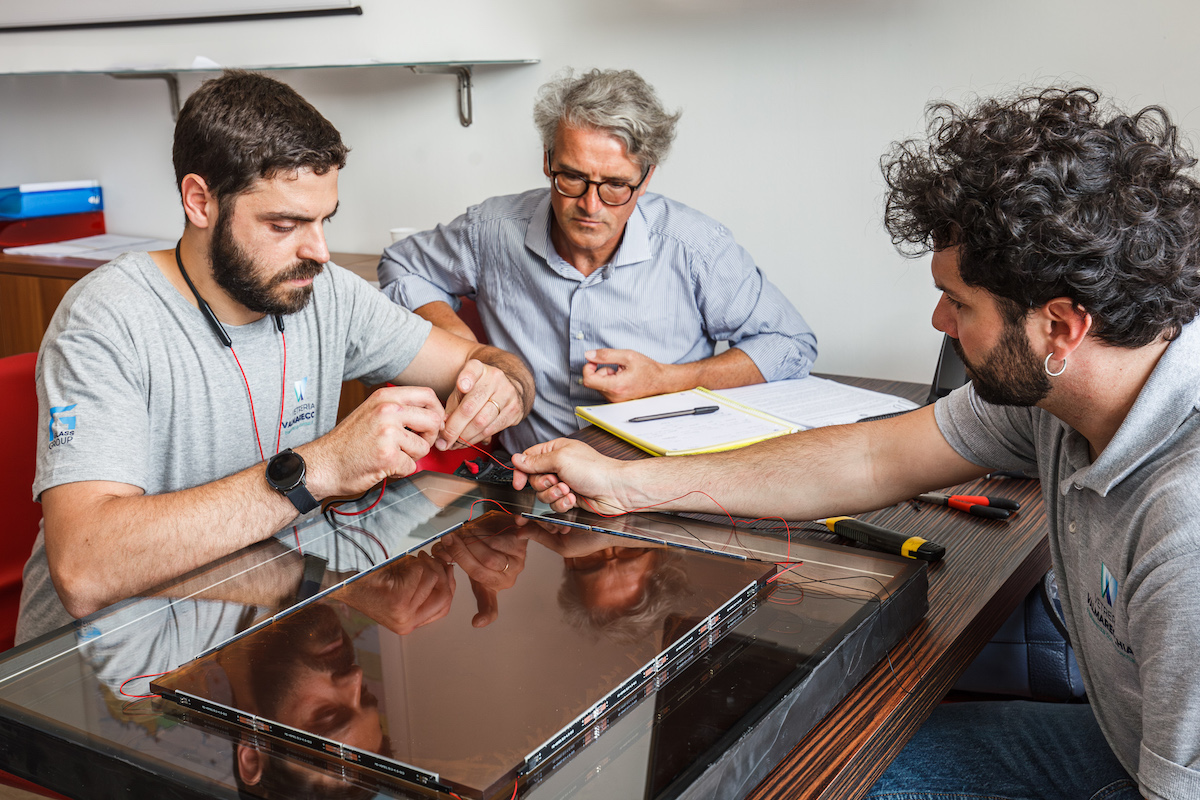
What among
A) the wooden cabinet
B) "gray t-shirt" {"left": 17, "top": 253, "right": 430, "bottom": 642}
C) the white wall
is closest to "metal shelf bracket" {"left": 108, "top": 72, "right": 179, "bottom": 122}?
the white wall

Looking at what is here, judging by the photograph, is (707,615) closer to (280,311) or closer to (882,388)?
(280,311)

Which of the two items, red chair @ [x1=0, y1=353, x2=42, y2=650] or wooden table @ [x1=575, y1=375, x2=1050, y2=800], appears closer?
wooden table @ [x1=575, y1=375, x2=1050, y2=800]

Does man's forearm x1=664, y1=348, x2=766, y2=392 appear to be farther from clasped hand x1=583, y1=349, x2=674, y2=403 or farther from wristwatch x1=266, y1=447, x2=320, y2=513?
wristwatch x1=266, y1=447, x2=320, y2=513

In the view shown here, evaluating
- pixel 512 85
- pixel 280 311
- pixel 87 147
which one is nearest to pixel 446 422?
pixel 280 311

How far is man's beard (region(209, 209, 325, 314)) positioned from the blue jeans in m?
1.00

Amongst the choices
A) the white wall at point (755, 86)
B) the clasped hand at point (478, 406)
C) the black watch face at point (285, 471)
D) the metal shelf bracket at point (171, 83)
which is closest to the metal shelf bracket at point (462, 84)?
the white wall at point (755, 86)

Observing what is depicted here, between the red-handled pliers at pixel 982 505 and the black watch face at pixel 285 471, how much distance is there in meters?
0.81

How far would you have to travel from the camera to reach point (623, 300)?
78.5 inches

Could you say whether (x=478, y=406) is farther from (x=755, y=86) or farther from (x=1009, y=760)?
(x=755, y=86)

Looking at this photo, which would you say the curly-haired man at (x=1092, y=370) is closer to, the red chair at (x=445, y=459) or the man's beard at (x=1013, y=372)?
the man's beard at (x=1013, y=372)

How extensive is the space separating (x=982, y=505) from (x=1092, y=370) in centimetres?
37

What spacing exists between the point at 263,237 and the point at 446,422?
0.37m

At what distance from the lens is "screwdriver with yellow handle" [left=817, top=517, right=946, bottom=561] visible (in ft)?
3.71

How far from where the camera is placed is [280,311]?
1396mm
